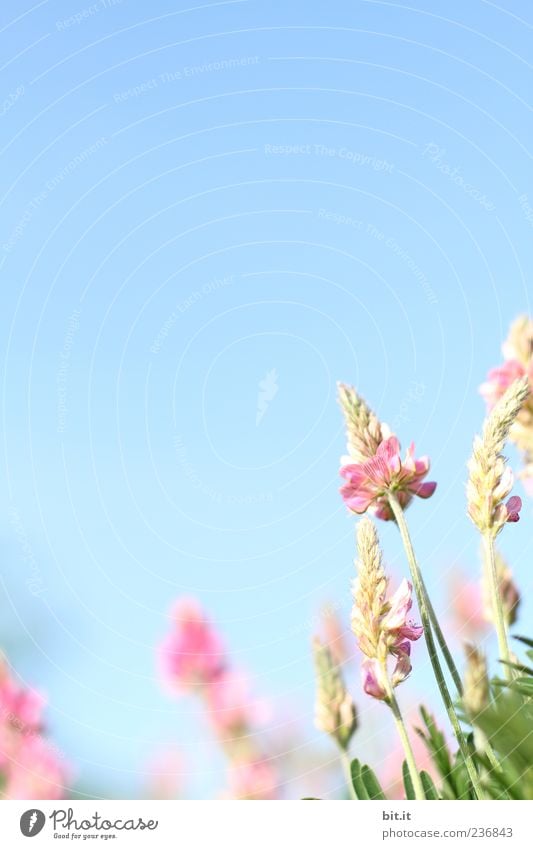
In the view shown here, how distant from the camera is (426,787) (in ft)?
7.77

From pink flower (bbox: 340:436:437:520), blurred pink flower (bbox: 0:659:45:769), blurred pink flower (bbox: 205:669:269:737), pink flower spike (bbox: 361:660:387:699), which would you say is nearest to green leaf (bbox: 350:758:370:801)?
pink flower spike (bbox: 361:660:387:699)

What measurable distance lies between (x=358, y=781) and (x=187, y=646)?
5.26 ft

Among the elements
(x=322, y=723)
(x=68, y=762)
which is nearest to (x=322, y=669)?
(x=322, y=723)

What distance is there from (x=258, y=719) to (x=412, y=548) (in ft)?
5.60

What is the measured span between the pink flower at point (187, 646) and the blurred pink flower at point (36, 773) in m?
0.54

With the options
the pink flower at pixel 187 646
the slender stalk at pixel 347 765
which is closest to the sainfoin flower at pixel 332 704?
the slender stalk at pixel 347 765

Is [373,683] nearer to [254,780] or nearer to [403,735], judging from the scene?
[403,735]

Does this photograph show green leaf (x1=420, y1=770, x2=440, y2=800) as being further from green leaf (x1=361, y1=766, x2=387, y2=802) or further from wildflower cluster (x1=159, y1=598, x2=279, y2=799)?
wildflower cluster (x1=159, y1=598, x2=279, y2=799)

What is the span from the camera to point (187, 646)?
396 centimetres

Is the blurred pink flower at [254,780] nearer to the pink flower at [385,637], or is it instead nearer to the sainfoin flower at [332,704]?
the sainfoin flower at [332,704]

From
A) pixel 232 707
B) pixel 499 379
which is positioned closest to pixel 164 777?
pixel 232 707

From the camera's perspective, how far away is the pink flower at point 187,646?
390cm

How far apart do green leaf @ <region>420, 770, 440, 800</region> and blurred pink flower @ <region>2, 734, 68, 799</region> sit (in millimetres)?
1679
